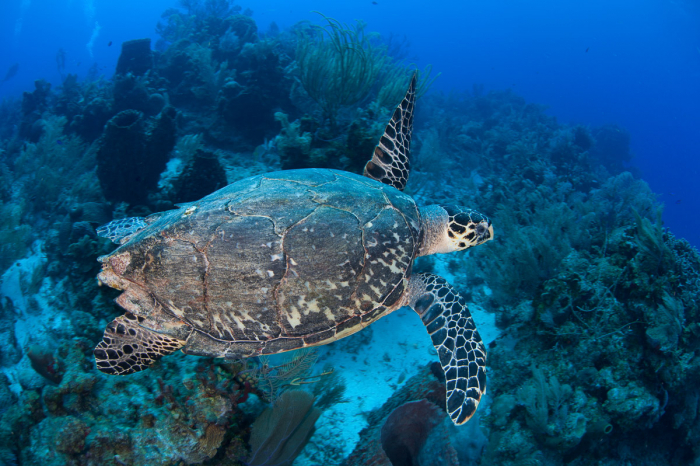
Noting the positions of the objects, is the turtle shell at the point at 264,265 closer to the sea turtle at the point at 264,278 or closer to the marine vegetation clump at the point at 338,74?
the sea turtle at the point at 264,278

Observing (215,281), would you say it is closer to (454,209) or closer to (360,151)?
(454,209)

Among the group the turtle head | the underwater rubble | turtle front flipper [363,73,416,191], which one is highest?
turtle front flipper [363,73,416,191]

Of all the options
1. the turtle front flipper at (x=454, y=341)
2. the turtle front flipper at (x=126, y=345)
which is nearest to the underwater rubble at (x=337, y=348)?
the turtle front flipper at (x=126, y=345)

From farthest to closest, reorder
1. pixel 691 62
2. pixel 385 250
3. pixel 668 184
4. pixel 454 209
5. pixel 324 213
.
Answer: pixel 691 62
pixel 668 184
pixel 454 209
pixel 385 250
pixel 324 213

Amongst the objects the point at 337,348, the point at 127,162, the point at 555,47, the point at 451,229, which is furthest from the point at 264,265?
the point at 555,47

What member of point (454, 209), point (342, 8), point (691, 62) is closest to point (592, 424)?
point (454, 209)

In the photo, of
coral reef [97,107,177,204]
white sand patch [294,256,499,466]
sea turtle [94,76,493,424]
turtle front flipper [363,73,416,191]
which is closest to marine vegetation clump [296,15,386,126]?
turtle front flipper [363,73,416,191]

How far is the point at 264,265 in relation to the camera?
7.72 ft

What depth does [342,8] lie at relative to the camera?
8750 cm

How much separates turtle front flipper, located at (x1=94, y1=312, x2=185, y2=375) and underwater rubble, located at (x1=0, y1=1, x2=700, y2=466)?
0.41ft

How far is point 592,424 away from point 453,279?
9.44ft

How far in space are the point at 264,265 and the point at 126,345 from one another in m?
1.43

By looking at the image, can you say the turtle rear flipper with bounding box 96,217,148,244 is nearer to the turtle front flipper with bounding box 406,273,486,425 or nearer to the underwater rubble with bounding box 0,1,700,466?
the underwater rubble with bounding box 0,1,700,466

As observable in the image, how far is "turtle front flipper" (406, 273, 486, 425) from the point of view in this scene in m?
2.60
